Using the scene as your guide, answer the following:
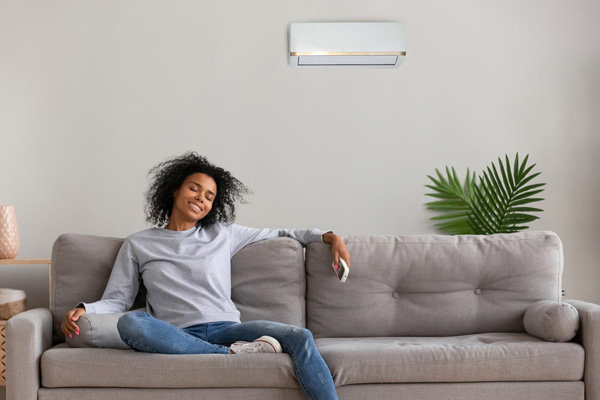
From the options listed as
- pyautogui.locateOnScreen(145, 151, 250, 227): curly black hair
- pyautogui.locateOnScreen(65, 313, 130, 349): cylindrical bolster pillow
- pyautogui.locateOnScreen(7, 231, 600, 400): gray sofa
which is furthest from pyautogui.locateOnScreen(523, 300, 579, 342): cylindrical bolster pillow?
pyautogui.locateOnScreen(65, 313, 130, 349): cylindrical bolster pillow

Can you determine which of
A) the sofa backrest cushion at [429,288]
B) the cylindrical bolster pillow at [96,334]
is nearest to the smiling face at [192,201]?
the sofa backrest cushion at [429,288]

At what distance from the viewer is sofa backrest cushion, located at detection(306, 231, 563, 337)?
107 inches

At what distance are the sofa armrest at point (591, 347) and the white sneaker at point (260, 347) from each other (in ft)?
3.46

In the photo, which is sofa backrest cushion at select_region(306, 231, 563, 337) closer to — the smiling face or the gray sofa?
the gray sofa

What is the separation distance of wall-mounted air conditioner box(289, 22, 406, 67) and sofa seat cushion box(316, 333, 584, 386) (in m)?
1.58

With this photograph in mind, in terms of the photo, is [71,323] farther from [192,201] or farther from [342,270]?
[342,270]

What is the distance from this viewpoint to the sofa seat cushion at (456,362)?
7.42 feet

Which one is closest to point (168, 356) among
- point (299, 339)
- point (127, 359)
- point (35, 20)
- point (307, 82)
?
point (127, 359)

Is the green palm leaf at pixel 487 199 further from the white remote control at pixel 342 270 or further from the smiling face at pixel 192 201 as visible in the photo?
the smiling face at pixel 192 201

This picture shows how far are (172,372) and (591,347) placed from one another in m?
1.41

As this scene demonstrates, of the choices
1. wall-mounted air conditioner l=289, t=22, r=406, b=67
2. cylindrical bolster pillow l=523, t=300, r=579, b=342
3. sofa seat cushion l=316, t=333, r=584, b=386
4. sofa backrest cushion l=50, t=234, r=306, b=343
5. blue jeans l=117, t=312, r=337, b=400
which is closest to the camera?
blue jeans l=117, t=312, r=337, b=400

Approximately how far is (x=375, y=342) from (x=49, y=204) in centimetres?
204

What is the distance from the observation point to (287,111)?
3.76m

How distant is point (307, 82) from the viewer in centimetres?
376
